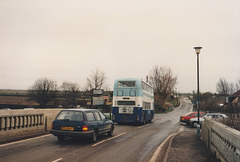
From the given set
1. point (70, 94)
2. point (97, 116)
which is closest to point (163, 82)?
point (70, 94)

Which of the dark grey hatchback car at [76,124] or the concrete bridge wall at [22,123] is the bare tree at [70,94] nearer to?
the concrete bridge wall at [22,123]

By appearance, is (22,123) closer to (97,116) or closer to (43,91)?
(97,116)

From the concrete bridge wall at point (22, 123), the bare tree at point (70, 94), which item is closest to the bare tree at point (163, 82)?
the bare tree at point (70, 94)

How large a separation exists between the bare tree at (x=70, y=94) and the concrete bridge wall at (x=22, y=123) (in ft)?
169

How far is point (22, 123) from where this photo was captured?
42.3 ft

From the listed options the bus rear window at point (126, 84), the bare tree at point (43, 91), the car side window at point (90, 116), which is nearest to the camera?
the car side window at point (90, 116)

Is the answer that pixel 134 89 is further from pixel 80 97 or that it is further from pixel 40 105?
pixel 40 105

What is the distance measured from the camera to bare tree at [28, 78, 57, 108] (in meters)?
78.1

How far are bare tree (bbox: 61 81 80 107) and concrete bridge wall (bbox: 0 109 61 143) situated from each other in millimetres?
51600

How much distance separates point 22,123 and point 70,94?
63.2m

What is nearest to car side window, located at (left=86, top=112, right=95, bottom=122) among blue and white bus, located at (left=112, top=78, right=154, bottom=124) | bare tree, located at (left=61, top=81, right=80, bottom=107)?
blue and white bus, located at (left=112, top=78, right=154, bottom=124)

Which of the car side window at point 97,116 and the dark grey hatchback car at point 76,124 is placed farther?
the car side window at point 97,116

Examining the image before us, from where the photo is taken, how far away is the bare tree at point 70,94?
7056 cm

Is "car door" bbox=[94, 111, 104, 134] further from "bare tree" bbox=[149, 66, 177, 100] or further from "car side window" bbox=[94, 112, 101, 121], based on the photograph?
"bare tree" bbox=[149, 66, 177, 100]
